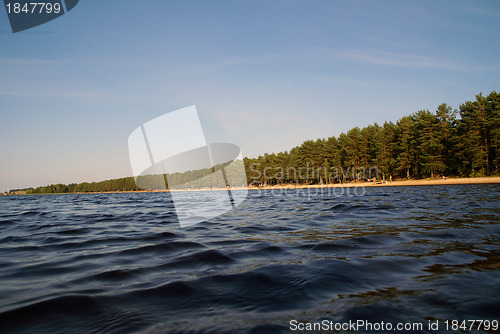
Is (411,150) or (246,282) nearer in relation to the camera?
(246,282)

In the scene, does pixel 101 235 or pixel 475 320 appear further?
pixel 101 235

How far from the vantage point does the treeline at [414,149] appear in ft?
169

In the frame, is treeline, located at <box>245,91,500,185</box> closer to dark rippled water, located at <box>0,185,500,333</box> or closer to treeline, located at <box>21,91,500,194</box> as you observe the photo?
treeline, located at <box>21,91,500,194</box>

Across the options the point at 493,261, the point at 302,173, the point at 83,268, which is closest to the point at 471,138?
the point at 302,173

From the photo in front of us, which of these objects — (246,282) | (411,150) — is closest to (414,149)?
(411,150)

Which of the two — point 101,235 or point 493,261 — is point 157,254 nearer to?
point 101,235

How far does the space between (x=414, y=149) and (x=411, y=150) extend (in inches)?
34.0

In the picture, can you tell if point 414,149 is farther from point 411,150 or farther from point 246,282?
point 246,282

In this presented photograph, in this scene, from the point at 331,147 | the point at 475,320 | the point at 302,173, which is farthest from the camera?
the point at 302,173

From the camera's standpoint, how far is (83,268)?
14.1ft

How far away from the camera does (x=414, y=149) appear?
208ft

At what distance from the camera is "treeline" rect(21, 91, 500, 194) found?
169 feet

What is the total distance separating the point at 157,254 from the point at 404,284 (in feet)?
13.7

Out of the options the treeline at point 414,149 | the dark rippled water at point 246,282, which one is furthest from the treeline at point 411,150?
the dark rippled water at point 246,282
